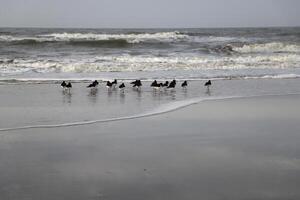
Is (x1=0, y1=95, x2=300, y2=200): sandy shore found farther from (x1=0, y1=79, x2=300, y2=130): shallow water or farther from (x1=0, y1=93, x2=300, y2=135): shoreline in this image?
(x1=0, y1=79, x2=300, y2=130): shallow water

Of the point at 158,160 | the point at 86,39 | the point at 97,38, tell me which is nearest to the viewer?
the point at 158,160

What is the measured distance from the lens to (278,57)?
24703mm

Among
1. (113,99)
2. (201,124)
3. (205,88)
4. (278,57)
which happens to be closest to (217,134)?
(201,124)

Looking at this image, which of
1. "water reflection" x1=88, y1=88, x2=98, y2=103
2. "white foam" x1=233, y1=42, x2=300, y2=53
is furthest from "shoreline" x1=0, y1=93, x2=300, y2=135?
"white foam" x1=233, y1=42, x2=300, y2=53

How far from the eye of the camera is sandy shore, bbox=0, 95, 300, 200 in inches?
175

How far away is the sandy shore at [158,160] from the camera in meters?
4.46

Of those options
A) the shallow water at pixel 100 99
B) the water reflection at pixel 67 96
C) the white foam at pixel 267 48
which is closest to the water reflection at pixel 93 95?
the shallow water at pixel 100 99

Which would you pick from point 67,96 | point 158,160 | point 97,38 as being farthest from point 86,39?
point 158,160

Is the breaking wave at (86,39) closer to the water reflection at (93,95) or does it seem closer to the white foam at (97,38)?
the white foam at (97,38)

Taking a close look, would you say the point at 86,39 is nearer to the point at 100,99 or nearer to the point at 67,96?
the point at 67,96

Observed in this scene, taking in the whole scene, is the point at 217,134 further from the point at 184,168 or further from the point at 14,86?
the point at 14,86

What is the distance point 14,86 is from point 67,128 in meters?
6.50

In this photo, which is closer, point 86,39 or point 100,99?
point 100,99

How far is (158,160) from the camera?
545cm
